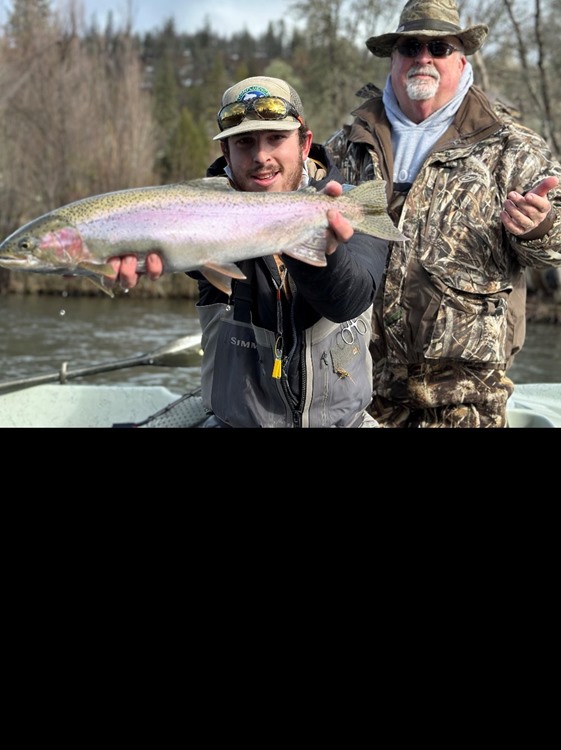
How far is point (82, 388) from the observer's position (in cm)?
607

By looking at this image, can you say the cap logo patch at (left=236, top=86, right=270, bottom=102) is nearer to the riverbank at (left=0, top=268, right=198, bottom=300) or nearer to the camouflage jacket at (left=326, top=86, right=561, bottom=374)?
the camouflage jacket at (left=326, top=86, right=561, bottom=374)

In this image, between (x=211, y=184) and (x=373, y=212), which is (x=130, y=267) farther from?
(x=373, y=212)

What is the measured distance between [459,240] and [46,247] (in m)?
2.05

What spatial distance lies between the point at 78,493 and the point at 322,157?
2.05 meters

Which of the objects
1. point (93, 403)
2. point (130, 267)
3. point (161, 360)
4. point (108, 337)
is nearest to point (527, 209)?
point (130, 267)

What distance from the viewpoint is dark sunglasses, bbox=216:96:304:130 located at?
8.10ft

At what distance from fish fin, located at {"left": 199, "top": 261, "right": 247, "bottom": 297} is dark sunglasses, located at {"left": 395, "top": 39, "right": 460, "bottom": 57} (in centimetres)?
205

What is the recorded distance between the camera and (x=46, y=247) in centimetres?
212

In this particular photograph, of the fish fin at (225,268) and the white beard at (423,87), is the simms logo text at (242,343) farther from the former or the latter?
the white beard at (423,87)

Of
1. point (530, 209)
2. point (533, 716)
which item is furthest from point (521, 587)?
point (530, 209)

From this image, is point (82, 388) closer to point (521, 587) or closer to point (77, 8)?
point (521, 587)

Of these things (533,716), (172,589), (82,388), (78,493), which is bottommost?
(82,388)

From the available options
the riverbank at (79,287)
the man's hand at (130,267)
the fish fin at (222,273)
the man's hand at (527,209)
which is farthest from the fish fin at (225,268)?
the riverbank at (79,287)

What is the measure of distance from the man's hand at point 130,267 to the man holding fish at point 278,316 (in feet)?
0.80
